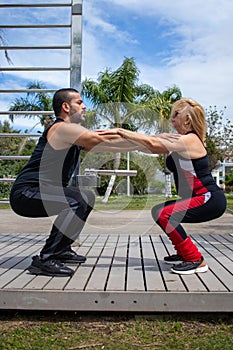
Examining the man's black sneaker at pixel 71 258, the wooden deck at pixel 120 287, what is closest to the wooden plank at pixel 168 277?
the wooden deck at pixel 120 287

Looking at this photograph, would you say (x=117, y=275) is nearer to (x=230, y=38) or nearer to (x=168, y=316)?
(x=168, y=316)

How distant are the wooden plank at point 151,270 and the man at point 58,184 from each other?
59cm

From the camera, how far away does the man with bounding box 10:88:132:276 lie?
3.48m

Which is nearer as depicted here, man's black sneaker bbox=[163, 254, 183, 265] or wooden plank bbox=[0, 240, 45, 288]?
wooden plank bbox=[0, 240, 45, 288]

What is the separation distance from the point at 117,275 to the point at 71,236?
49cm

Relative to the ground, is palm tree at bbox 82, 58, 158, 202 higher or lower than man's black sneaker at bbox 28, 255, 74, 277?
higher

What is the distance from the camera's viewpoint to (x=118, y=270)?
3586mm

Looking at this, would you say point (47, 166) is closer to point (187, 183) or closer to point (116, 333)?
point (187, 183)

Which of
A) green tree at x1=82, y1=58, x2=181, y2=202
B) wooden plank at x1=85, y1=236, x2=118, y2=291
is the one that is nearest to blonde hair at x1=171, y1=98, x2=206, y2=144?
wooden plank at x1=85, y1=236, x2=118, y2=291

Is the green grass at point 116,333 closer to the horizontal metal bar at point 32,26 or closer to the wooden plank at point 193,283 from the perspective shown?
the wooden plank at point 193,283

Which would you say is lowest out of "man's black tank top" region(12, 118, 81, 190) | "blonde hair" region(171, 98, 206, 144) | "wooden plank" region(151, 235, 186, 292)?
"wooden plank" region(151, 235, 186, 292)

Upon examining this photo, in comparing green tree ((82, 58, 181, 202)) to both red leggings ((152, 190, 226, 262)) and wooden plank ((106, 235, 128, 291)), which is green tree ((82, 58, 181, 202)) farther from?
red leggings ((152, 190, 226, 262))

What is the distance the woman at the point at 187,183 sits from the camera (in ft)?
11.4

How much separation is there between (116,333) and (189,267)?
2.90ft
